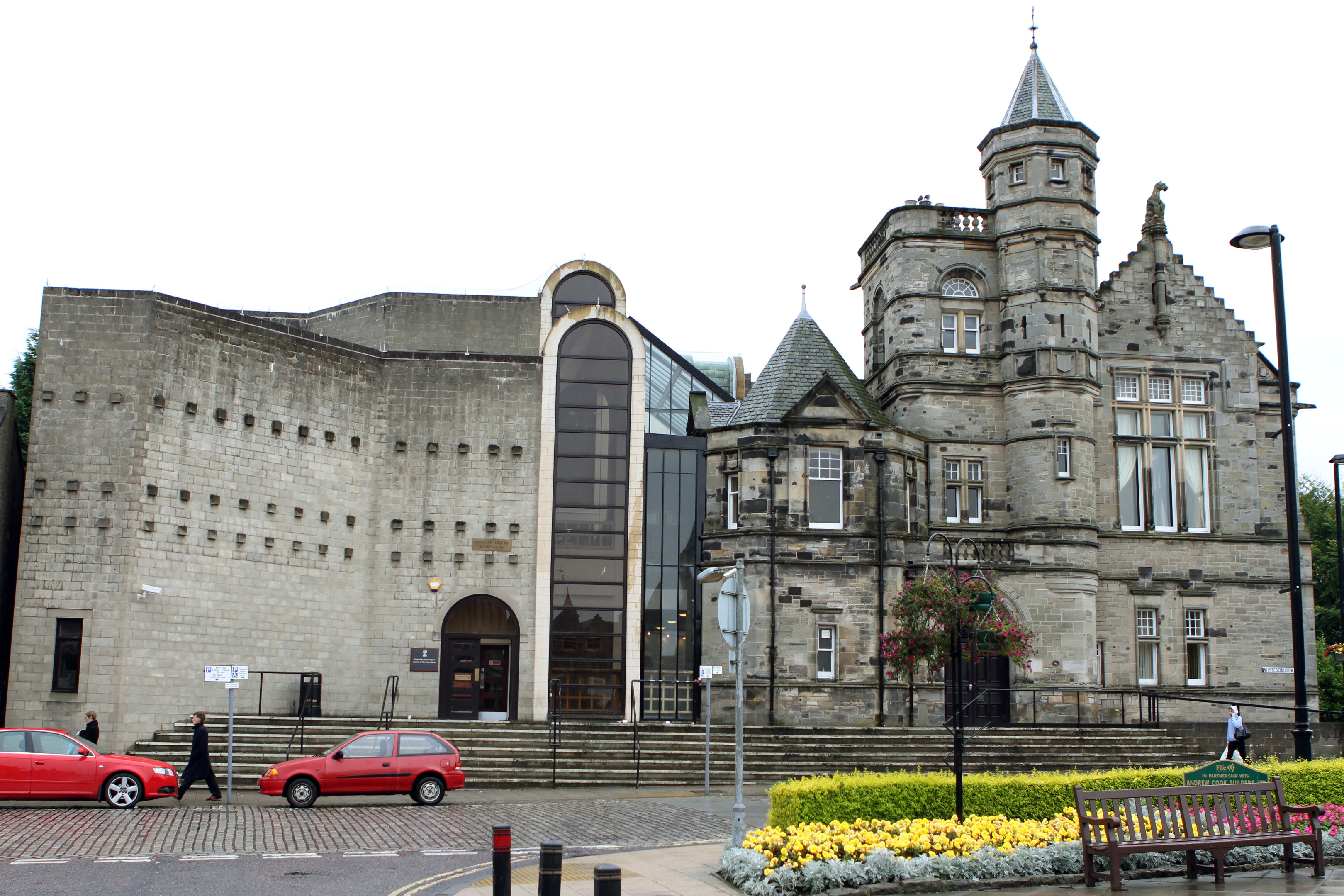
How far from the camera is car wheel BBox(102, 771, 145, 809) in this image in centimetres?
1872

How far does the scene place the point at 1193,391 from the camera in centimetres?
3425

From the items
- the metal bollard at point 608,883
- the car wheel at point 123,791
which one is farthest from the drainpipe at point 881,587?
the metal bollard at point 608,883

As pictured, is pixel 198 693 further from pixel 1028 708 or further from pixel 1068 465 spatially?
pixel 1068 465

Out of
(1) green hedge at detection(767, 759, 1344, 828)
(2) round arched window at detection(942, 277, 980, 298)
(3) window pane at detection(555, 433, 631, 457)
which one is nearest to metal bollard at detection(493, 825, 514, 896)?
(1) green hedge at detection(767, 759, 1344, 828)

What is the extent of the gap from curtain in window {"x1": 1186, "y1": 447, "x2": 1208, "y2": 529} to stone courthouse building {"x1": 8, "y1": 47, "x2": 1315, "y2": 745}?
109 mm

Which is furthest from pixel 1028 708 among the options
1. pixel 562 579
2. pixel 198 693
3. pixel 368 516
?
pixel 198 693

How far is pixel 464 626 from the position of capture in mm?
29828

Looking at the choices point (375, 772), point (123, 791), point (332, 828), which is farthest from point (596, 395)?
point (332, 828)

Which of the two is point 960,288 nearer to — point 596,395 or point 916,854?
point 596,395

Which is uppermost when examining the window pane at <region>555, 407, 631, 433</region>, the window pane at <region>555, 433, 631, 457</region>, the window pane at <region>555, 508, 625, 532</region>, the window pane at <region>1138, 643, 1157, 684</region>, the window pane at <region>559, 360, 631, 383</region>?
the window pane at <region>559, 360, 631, 383</region>

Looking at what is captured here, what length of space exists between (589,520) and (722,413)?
5192 mm

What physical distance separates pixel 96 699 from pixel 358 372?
9.98 m

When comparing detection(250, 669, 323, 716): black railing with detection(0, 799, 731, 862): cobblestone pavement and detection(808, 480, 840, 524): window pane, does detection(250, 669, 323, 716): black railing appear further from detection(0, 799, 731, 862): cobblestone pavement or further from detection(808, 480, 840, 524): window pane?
detection(808, 480, 840, 524): window pane

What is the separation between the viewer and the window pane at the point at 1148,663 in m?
32.6
